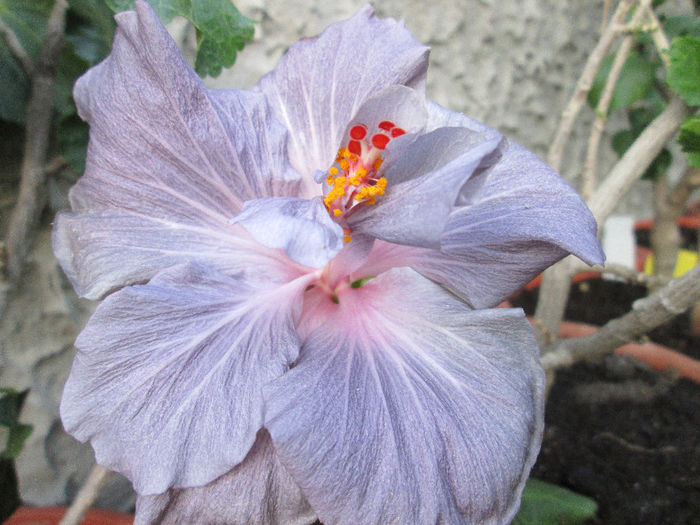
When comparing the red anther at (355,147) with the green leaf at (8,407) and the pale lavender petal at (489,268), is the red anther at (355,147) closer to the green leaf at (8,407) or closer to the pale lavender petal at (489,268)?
the pale lavender petal at (489,268)

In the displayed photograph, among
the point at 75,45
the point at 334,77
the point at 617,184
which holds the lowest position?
the point at 617,184

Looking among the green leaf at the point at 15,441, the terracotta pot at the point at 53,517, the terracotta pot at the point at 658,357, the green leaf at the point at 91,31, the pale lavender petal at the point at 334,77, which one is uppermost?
the green leaf at the point at 91,31

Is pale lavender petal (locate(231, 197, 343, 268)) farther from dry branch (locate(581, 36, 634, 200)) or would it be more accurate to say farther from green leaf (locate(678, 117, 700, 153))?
dry branch (locate(581, 36, 634, 200))

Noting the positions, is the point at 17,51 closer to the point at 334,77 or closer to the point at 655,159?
the point at 334,77

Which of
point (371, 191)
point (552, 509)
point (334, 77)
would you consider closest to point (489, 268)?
point (371, 191)

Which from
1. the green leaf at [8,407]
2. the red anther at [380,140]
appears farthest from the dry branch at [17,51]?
the red anther at [380,140]

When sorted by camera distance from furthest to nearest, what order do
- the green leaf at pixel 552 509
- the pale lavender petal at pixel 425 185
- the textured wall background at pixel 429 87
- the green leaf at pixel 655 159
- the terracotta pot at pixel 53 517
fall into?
1. the green leaf at pixel 655 159
2. the textured wall background at pixel 429 87
3. the terracotta pot at pixel 53 517
4. the green leaf at pixel 552 509
5. the pale lavender petal at pixel 425 185

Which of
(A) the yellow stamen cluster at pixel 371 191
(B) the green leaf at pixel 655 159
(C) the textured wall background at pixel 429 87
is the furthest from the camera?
(B) the green leaf at pixel 655 159
